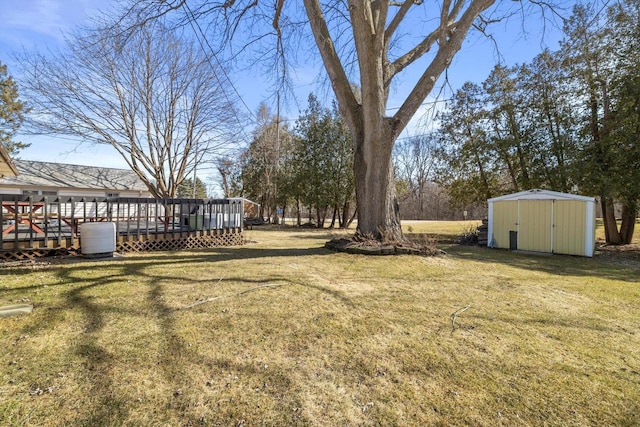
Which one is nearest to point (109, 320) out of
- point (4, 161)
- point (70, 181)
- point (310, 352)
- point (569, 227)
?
point (310, 352)

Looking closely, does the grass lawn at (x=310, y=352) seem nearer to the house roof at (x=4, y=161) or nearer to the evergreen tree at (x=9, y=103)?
the house roof at (x=4, y=161)

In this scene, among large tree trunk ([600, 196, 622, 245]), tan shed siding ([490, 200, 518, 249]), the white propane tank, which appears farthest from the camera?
large tree trunk ([600, 196, 622, 245])

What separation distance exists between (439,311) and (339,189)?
1601cm

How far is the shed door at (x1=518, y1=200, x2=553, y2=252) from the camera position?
32.9ft

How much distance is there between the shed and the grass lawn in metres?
5.34

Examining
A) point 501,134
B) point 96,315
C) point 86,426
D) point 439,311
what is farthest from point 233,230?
point 501,134

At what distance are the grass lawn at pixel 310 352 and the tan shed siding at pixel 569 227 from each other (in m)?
5.27

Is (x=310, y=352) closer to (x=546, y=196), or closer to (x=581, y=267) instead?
(x=581, y=267)

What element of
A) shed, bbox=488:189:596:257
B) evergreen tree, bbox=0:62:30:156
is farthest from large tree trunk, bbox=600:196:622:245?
evergreen tree, bbox=0:62:30:156

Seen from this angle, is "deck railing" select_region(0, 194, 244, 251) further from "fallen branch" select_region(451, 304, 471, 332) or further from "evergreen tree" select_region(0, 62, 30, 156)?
"evergreen tree" select_region(0, 62, 30, 156)

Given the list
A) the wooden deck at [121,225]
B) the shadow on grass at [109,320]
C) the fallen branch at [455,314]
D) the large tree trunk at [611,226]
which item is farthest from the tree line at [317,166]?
the fallen branch at [455,314]

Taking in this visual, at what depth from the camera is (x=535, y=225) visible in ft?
33.5

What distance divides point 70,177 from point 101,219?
1508 centimetres

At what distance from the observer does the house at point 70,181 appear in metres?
18.3
